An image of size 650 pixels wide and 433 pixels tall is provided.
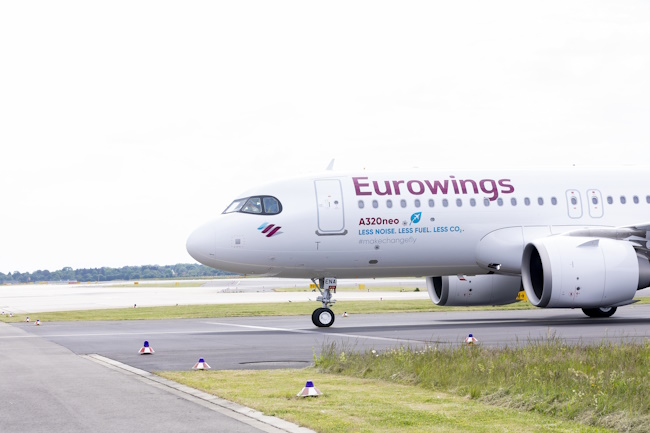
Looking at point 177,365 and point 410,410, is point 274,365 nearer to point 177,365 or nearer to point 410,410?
point 177,365

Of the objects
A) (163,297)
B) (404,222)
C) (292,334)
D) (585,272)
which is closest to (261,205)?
(404,222)

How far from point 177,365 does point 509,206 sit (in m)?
15.8

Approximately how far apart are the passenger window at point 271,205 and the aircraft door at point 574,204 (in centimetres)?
962

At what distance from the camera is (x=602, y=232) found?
96.9 feet

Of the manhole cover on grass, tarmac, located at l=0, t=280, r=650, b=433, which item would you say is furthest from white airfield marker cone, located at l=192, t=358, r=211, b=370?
the manhole cover on grass

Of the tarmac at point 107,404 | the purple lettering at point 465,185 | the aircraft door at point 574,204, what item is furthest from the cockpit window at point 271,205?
the tarmac at point 107,404

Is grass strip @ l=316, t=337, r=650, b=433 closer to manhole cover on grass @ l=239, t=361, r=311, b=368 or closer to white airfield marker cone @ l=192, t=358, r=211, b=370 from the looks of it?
manhole cover on grass @ l=239, t=361, r=311, b=368

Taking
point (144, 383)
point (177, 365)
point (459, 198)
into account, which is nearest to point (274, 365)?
point (177, 365)

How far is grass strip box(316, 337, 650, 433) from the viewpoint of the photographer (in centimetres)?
1045

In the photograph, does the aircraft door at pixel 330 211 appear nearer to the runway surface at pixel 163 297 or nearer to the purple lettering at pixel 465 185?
the purple lettering at pixel 465 185

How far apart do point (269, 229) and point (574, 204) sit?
33.3 feet

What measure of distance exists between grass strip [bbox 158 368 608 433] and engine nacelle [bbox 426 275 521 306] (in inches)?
689

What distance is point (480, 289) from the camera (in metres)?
32.0

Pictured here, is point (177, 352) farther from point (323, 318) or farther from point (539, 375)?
point (539, 375)
